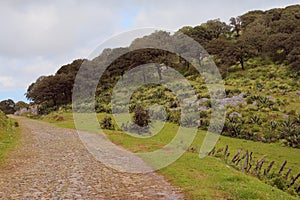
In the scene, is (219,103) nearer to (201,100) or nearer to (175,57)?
(201,100)

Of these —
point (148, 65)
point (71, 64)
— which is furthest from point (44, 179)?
point (71, 64)

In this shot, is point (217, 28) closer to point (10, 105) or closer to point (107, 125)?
point (107, 125)

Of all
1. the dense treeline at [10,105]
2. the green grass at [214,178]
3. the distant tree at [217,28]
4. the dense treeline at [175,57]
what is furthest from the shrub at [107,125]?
the dense treeline at [10,105]

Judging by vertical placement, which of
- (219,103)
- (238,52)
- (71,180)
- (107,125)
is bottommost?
(71,180)

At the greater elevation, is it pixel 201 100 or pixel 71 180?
pixel 201 100

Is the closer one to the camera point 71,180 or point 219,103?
point 71,180

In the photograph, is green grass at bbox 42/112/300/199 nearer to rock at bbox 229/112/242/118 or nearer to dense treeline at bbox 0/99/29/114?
rock at bbox 229/112/242/118

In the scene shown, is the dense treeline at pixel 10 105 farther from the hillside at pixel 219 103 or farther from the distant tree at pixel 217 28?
the distant tree at pixel 217 28

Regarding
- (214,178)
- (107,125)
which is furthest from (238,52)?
(214,178)

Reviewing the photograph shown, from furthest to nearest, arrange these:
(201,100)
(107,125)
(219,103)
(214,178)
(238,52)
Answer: (238,52) < (201,100) < (219,103) < (107,125) < (214,178)

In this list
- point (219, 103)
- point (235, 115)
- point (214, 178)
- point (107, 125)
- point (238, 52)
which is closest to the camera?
point (214, 178)

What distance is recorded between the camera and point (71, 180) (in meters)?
12.2

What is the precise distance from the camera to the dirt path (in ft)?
34.0

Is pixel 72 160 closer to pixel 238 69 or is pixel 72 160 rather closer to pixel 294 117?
pixel 294 117
